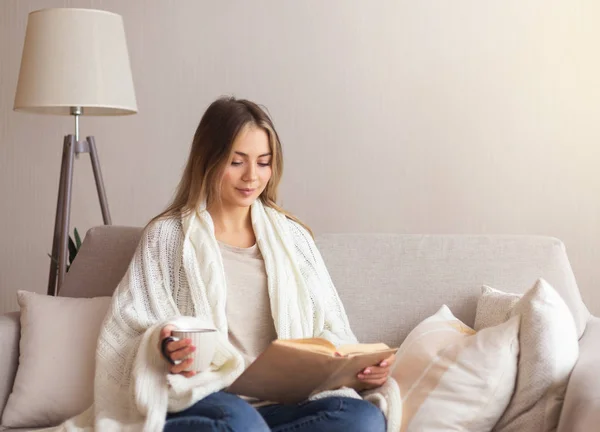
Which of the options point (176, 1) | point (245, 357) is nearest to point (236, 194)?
point (245, 357)

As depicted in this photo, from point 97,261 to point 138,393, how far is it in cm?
68

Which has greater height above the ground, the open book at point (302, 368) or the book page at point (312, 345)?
the book page at point (312, 345)

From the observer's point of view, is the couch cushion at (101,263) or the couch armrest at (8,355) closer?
the couch armrest at (8,355)

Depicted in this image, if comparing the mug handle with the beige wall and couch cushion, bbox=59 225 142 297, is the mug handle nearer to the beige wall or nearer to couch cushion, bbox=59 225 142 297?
couch cushion, bbox=59 225 142 297

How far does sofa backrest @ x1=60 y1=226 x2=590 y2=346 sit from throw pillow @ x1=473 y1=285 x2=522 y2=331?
0.27 feet

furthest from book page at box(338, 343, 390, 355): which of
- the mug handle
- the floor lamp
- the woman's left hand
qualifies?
the floor lamp

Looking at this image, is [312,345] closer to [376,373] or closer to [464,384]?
[376,373]

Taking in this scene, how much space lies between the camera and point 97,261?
97.6 inches

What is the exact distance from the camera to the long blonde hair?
2227 millimetres

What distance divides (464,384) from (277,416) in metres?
0.42

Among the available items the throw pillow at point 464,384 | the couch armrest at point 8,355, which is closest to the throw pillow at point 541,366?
the throw pillow at point 464,384

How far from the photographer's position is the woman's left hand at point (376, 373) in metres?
1.96

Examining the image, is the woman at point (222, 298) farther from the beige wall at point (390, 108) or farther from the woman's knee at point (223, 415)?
the beige wall at point (390, 108)

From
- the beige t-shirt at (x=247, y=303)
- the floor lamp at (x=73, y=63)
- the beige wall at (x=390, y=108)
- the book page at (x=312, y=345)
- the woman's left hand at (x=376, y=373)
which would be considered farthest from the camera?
the beige wall at (x=390, y=108)
